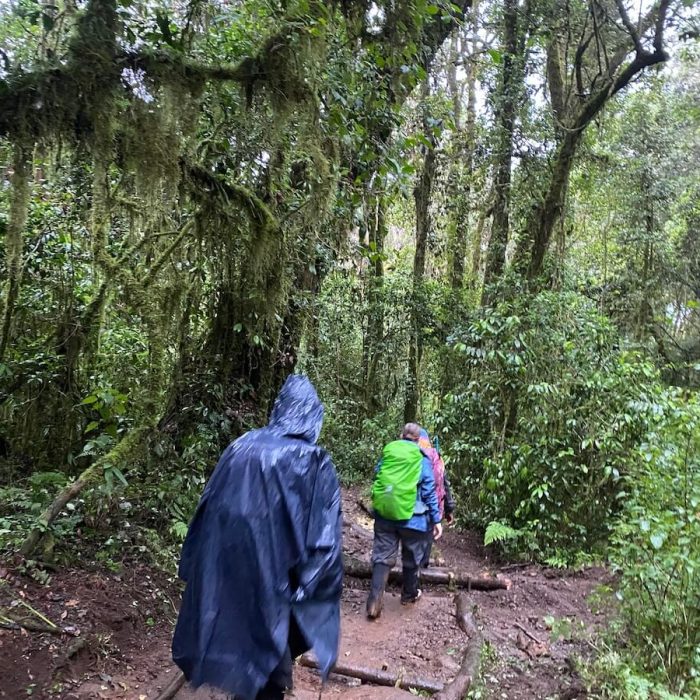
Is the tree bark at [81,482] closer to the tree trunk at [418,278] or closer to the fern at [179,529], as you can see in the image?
the fern at [179,529]

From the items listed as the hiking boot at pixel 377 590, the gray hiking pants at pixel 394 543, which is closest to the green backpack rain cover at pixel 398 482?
the gray hiking pants at pixel 394 543

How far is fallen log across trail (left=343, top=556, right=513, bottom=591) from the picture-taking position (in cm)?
651

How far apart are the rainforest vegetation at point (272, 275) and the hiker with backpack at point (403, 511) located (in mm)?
1699

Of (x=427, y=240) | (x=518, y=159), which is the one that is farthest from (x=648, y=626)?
(x=427, y=240)

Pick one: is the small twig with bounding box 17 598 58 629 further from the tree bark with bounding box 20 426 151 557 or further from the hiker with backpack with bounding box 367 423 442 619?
the hiker with backpack with bounding box 367 423 442 619

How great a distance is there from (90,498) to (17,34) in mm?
5259

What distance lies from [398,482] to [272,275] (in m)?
2.49

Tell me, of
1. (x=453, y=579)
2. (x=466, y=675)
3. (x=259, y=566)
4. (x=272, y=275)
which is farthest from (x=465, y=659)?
(x=272, y=275)

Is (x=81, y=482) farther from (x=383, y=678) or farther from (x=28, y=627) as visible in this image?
(x=383, y=678)

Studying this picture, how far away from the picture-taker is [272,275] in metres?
6.29

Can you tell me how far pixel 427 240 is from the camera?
48.6ft

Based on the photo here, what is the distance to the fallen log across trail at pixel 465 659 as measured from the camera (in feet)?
13.4

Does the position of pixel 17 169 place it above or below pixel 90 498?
above

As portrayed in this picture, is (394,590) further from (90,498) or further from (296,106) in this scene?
(296,106)
